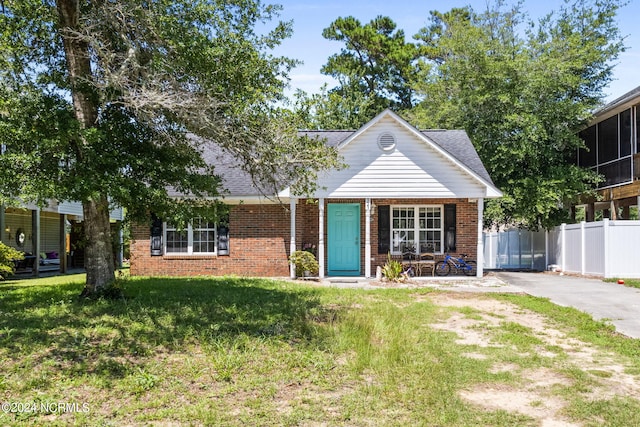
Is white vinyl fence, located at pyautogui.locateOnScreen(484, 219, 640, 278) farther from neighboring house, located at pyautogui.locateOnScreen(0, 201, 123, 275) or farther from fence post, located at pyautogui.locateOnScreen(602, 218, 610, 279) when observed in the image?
neighboring house, located at pyautogui.locateOnScreen(0, 201, 123, 275)

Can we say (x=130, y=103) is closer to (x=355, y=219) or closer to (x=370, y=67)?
(x=355, y=219)

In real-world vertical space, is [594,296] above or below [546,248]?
below

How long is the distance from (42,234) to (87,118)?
19035 mm

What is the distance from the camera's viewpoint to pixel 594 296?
13.2 m

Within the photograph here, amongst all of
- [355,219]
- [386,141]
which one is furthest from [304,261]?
[386,141]

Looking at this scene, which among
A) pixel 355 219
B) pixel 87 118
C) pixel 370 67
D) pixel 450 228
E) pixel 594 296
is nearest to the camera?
pixel 87 118

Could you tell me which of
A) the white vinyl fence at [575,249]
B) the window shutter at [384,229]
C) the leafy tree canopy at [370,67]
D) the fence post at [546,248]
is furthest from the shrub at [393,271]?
the leafy tree canopy at [370,67]

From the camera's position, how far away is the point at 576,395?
226 inches

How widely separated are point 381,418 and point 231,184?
1325 centimetres

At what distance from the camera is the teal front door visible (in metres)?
18.1

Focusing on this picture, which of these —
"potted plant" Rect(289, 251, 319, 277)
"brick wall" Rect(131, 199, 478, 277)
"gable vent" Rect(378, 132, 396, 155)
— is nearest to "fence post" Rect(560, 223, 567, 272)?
"gable vent" Rect(378, 132, 396, 155)

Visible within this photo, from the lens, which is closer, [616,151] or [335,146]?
[335,146]

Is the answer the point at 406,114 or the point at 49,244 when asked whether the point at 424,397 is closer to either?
the point at 49,244

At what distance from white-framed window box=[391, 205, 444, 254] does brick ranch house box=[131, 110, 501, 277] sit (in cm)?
3
